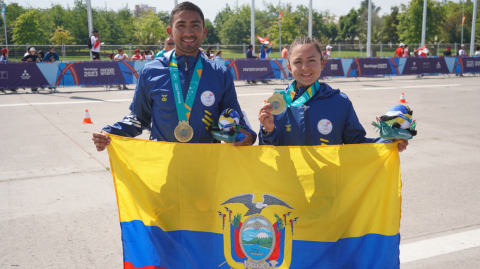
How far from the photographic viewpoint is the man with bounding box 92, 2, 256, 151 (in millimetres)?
2736

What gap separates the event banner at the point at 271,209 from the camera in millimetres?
2711

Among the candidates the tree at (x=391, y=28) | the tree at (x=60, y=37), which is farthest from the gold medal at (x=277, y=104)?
the tree at (x=391, y=28)

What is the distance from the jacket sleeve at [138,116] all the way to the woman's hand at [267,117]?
0.84m

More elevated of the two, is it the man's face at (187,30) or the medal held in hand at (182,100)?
the man's face at (187,30)

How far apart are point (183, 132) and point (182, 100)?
22 centimetres

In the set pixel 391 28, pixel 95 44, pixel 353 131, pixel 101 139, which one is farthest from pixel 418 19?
pixel 101 139

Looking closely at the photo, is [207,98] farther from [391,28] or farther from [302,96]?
[391,28]

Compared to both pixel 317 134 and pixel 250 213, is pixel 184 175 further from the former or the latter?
pixel 317 134

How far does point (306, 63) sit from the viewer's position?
274 cm

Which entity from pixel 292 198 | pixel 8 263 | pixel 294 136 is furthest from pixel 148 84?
pixel 8 263

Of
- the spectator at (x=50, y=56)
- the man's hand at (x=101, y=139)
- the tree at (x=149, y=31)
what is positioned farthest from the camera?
the tree at (x=149, y=31)

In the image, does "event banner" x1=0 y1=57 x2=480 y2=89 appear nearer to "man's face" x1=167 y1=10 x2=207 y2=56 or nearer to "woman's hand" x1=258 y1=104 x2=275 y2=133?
"man's face" x1=167 y1=10 x2=207 y2=56

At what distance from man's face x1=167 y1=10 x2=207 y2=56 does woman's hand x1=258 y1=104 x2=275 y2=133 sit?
696 millimetres

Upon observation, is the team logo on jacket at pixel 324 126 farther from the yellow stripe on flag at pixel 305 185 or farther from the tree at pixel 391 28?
the tree at pixel 391 28
